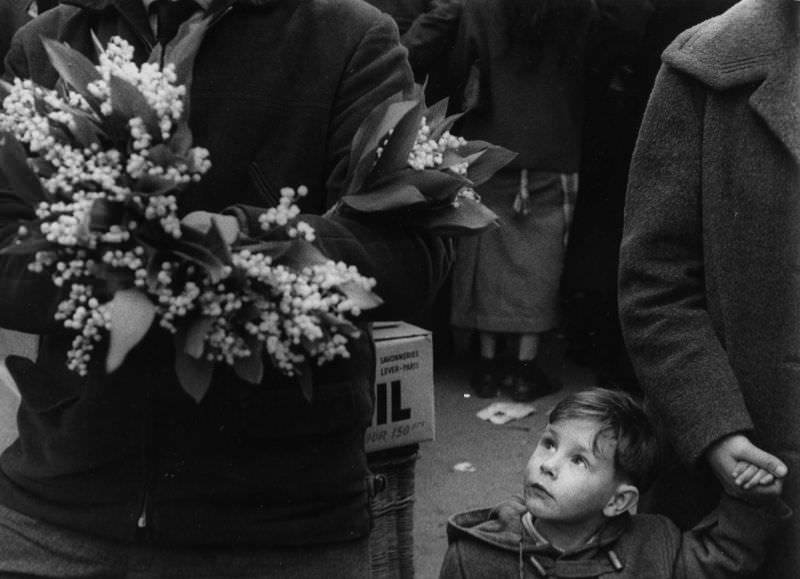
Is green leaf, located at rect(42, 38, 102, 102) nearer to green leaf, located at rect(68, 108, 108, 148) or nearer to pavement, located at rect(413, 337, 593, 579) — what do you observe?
green leaf, located at rect(68, 108, 108, 148)

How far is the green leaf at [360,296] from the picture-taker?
1.71 meters

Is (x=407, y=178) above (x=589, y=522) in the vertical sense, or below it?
above

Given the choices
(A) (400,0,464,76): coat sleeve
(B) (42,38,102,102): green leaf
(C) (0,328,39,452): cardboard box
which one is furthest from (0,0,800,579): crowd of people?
(A) (400,0,464,76): coat sleeve

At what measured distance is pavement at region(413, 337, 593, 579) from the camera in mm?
4273

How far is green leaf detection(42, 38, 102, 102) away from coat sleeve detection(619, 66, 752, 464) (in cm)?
99

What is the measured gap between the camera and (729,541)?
2.31 metres

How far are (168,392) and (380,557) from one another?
4.14 feet

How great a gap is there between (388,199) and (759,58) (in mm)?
737

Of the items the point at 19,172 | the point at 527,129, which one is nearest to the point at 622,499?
the point at 19,172

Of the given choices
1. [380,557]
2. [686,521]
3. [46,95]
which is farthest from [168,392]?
[380,557]

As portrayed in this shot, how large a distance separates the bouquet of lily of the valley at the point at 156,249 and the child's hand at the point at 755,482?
84 cm

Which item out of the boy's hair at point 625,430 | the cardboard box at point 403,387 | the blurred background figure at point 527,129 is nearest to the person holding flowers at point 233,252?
the boy's hair at point 625,430

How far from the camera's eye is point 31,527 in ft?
6.64

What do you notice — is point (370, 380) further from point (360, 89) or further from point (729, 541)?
point (729, 541)
